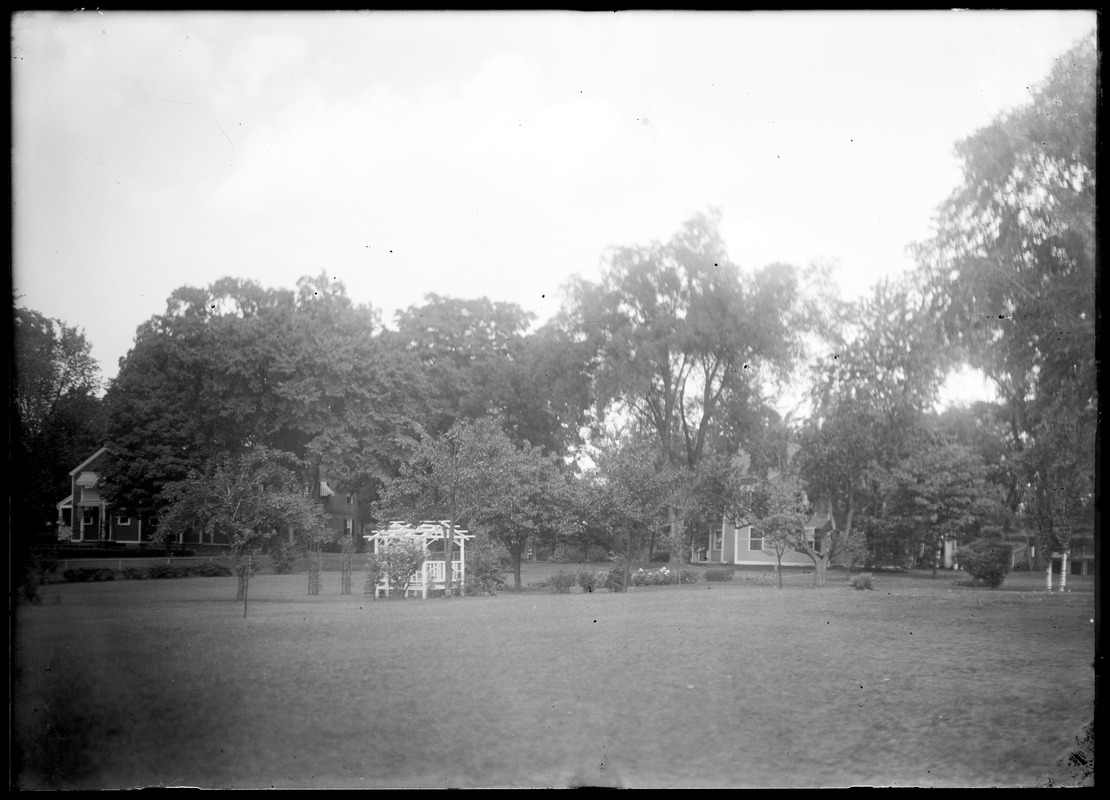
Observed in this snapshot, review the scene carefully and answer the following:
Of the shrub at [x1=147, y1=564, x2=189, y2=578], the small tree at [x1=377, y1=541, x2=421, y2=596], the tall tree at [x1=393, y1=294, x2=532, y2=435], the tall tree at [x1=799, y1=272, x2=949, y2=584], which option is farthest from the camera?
the tall tree at [x1=393, y1=294, x2=532, y2=435]

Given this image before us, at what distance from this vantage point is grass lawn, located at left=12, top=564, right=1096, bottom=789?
25.2ft

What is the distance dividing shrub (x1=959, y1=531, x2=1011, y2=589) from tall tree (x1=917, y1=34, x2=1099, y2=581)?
8813 mm

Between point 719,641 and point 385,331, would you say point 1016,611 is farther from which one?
point 385,331

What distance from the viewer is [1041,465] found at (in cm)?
1394

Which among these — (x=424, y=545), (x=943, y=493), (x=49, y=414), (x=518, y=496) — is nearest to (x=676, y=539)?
(x=518, y=496)

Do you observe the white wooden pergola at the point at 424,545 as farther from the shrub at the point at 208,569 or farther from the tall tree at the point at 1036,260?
the tall tree at the point at 1036,260

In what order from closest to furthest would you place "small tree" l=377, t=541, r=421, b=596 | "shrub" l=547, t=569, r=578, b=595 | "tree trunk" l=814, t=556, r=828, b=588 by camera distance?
"small tree" l=377, t=541, r=421, b=596
"shrub" l=547, t=569, r=578, b=595
"tree trunk" l=814, t=556, r=828, b=588

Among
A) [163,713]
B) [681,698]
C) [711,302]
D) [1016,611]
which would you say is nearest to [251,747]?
[163,713]

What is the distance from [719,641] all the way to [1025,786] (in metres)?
4.73

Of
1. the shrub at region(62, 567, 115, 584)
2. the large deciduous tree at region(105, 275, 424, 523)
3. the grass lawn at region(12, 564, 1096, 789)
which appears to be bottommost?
the grass lawn at region(12, 564, 1096, 789)

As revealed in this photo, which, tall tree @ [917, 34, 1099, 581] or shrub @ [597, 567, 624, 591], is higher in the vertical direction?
tall tree @ [917, 34, 1099, 581]

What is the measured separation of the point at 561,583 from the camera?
20531 millimetres

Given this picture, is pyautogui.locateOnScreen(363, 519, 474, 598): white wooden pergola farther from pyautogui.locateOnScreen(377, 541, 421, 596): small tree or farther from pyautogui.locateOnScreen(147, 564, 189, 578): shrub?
pyautogui.locateOnScreen(147, 564, 189, 578): shrub

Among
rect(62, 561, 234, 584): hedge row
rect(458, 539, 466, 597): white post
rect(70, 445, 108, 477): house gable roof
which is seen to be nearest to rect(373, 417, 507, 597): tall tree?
rect(458, 539, 466, 597): white post
